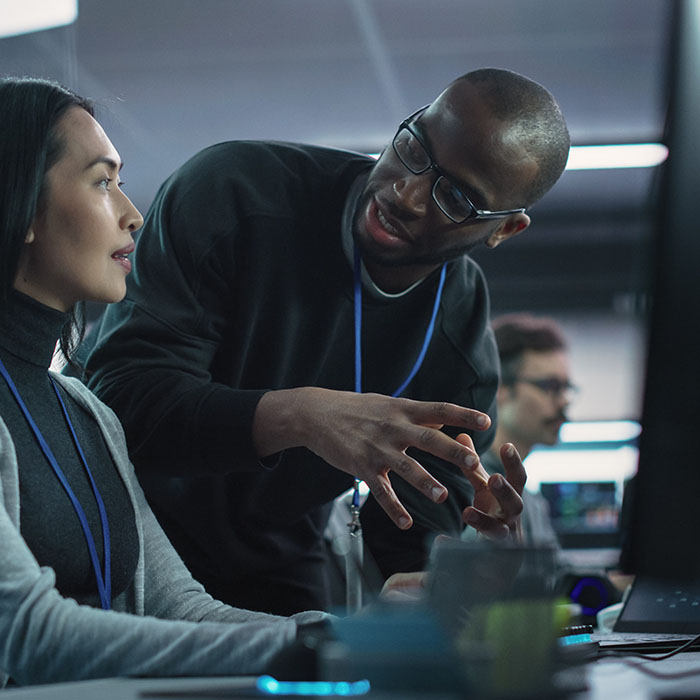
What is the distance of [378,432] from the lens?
1093 millimetres

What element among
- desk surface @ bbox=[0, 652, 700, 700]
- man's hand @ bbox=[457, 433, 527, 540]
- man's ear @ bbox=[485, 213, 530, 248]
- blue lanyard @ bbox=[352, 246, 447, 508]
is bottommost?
desk surface @ bbox=[0, 652, 700, 700]

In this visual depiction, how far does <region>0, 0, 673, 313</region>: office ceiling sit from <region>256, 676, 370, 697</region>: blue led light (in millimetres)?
2308

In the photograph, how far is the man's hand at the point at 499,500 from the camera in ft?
3.72

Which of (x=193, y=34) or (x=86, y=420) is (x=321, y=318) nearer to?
(x=86, y=420)

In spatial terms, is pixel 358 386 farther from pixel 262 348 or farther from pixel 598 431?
pixel 598 431

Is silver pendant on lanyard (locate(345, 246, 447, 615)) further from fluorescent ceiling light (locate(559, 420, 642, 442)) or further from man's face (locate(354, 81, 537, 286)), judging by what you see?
fluorescent ceiling light (locate(559, 420, 642, 442))

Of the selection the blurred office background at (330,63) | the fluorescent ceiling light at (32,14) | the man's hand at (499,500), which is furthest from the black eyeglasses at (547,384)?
the fluorescent ceiling light at (32,14)

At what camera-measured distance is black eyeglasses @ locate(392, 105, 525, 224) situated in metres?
1.48

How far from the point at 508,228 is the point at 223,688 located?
120 centimetres

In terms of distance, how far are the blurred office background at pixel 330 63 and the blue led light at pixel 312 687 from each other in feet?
6.84

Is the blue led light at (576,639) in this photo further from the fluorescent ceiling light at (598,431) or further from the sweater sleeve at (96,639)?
the fluorescent ceiling light at (598,431)

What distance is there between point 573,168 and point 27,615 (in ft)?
14.8

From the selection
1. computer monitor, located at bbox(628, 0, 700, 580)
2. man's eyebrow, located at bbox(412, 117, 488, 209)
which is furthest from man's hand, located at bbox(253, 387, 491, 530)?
man's eyebrow, located at bbox(412, 117, 488, 209)

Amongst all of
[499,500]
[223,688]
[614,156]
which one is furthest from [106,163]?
[614,156]
